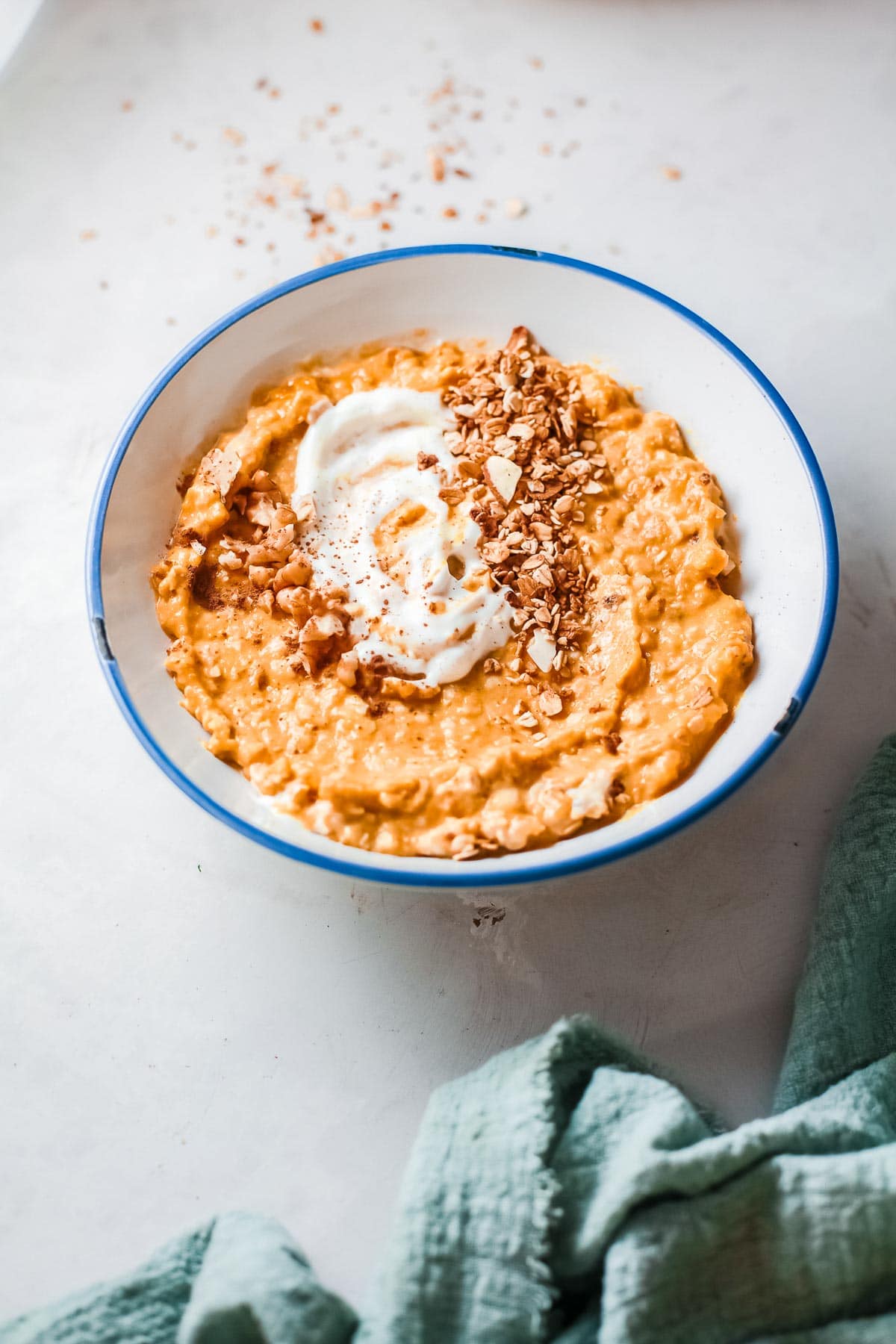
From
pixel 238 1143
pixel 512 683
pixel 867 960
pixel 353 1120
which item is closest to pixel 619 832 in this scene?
pixel 512 683

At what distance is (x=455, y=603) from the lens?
234 cm

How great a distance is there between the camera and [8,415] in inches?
110

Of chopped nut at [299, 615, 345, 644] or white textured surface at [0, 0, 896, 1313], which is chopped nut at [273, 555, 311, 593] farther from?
white textured surface at [0, 0, 896, 1313]

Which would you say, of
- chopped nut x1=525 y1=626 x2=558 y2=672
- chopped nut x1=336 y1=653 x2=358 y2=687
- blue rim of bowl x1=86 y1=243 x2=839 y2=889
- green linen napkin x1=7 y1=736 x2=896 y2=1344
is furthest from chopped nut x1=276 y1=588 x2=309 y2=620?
green linen napkin x1=7 y1=736 x2=896 y2=1344

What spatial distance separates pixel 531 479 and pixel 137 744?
99 centimetres

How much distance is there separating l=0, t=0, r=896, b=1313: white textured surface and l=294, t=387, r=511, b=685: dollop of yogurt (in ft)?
1.65

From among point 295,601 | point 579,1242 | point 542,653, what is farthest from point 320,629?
point 579,1242

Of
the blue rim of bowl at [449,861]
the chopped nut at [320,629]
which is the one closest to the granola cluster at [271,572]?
the chopped nut at [320,629]

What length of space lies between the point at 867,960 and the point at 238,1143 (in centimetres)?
122

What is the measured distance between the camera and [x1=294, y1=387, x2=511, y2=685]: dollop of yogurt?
2.31m

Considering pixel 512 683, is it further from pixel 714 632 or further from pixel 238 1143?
pixel 238 1143

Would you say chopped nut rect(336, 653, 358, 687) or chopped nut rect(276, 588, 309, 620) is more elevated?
chopped nut rect(276, 588, 309, 620)

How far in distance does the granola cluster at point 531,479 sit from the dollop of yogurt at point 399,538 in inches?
1.7

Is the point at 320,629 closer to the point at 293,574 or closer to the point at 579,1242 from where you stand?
the point at 293,574
